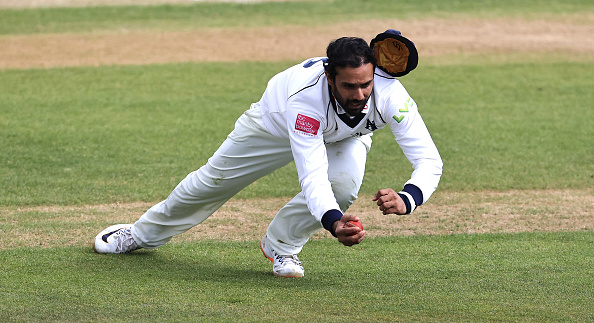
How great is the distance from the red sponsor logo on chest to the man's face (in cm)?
24

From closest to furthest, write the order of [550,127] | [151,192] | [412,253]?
[412,253] → [151,192] → [550,127]

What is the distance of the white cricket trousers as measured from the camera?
19.3 ft

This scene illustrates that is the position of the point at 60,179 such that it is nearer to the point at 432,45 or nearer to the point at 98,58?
the point at 98,58

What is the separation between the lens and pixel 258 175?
621 cm

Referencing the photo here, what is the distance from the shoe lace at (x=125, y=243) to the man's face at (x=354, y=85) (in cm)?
230

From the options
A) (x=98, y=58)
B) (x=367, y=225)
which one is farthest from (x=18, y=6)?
(x=367, y=225)

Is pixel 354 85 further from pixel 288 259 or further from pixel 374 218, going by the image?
pixel 374 218

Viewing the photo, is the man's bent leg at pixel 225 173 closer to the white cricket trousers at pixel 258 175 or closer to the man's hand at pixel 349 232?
the white cricket trousers at pixel 258 175

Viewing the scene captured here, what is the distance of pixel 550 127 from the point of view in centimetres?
1187

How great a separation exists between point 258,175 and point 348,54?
1492mm

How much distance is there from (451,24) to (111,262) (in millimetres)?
14317

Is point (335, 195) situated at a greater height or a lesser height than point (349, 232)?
lesser

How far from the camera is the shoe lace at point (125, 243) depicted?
21.5 feet

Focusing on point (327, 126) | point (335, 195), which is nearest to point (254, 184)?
point (335, 195)
